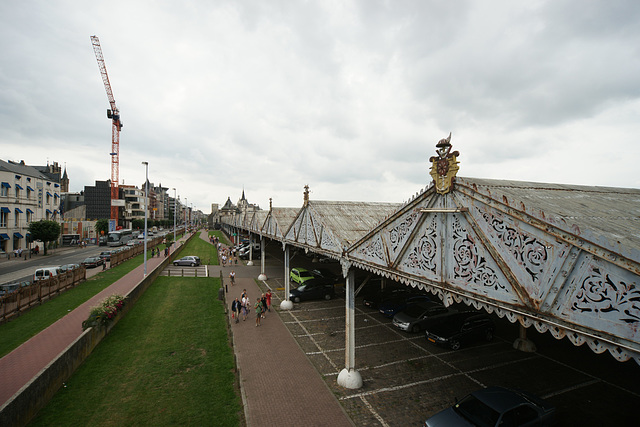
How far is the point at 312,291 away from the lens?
20.6 meters

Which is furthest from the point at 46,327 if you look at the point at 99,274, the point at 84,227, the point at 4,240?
the point at 84,227

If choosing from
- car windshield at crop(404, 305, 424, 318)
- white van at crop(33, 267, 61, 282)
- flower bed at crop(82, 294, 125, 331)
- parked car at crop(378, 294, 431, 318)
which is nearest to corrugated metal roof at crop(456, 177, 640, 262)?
car windshield at crop(404, 305, 424, 318)

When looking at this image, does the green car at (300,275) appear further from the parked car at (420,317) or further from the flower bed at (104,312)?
the flower bed at (104,312)

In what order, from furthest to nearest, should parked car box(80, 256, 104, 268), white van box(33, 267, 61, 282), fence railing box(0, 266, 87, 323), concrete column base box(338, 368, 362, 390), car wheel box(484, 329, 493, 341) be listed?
1. parked car box(80, 256, 104, 268)
2. white van box(33, 267, 61, 282)
3. fence railing box(0, 266, 87, 323)
4. car wheel box(484, 329, 493, 341)
5. concrete column base box(338, 368, 362, 390)

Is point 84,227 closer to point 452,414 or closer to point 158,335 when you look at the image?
point 158,335

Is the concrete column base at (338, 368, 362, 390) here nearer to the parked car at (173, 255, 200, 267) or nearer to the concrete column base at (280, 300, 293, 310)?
the concrete column base at (280, 300, 293, 310)

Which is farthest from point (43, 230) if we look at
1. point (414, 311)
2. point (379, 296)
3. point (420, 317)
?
point (420, 317)

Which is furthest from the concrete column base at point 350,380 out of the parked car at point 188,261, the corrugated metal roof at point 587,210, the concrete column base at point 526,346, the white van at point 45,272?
the parked car at point 188,261

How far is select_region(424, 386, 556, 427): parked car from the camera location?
7.05m

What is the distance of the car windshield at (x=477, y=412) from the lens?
701 centimetres

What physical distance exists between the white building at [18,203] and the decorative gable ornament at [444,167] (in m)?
55.7

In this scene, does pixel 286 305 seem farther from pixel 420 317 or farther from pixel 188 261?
pixel 188 261

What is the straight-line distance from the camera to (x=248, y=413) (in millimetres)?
8562

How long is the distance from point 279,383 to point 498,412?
22.1ft
